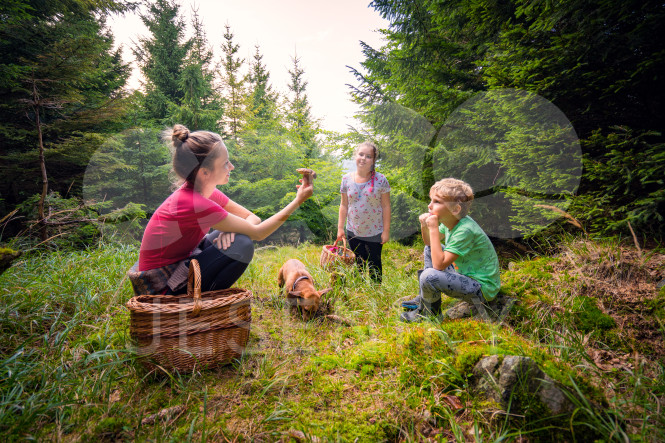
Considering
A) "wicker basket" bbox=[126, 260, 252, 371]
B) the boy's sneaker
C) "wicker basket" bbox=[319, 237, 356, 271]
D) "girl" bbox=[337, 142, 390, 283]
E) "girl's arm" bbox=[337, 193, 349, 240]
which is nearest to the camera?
"wicker basket" bbox=[126, 260, 252, 371]

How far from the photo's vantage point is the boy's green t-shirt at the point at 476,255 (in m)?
2.12

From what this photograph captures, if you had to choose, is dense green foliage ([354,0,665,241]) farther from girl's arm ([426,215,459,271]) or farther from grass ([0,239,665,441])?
girl's arm ([426,215,459,271])

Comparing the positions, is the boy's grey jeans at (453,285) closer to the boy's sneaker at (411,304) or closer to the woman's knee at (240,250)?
the boy's sneaker at (411,304)

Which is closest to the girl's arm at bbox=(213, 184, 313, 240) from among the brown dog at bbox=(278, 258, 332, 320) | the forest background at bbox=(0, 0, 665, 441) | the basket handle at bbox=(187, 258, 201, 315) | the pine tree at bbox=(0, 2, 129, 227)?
the basket handle at bbox=(187, 258, 201, 315)

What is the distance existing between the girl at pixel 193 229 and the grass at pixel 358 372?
0.52m

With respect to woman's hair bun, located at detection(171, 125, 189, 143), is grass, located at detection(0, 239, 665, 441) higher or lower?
lower

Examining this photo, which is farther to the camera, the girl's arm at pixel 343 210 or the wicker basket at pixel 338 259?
the girl's arm at pixel 343 210

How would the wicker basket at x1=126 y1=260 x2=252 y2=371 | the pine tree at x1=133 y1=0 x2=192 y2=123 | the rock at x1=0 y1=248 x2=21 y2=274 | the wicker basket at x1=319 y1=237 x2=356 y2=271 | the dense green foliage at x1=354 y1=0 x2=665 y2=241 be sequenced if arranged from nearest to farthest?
the rock at x1=0 y1=248 x2=21 y2=274 < the wicker basket at x1=126 y1=260 x2=252 y2=371 < the dense green foliage at x1=354 y1=0 x2=665 y2=241 < the wicker basket at x1=319 y1=237 x2=356 y2=271 < the pine tree at x1=133 y1=0 x2=192 y2=123

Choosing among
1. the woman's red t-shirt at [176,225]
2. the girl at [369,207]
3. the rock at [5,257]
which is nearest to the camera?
the rock at [5,257]

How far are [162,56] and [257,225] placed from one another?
14.1 m

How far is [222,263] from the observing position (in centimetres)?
225

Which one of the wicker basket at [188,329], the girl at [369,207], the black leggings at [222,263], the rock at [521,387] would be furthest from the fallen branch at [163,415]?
the girl at [369,207]

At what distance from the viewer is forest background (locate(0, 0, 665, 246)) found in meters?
Result: 2.29

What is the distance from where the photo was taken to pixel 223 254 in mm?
2238
